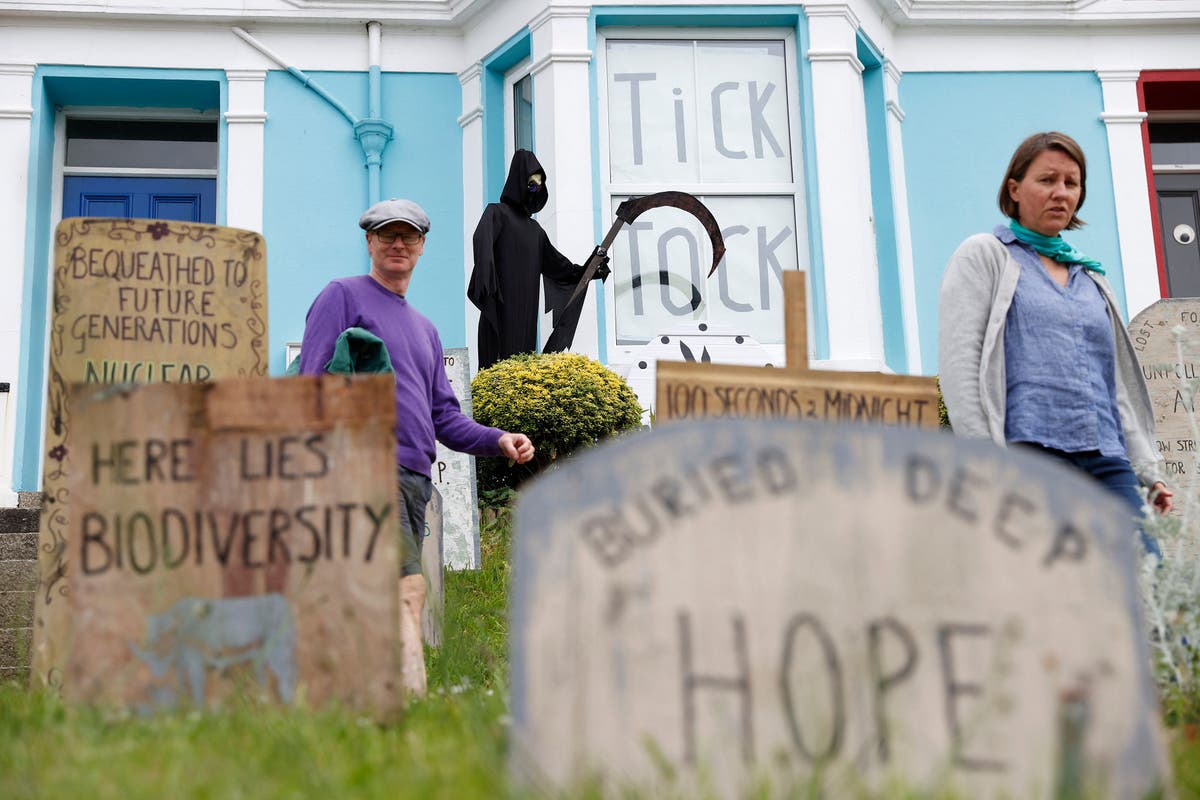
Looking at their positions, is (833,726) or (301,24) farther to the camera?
(301,24)

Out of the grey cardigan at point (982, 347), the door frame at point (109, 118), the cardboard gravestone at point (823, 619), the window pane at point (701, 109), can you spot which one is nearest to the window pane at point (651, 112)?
the window pane at point (701, 109)

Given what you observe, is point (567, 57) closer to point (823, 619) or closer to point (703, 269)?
point (703, 269)

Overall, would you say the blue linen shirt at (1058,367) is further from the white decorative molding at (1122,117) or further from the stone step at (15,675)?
the white decorative molding at (1122,117)

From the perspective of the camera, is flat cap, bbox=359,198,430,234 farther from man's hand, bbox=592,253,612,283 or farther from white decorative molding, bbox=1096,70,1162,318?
white decorative molding, bbox=1096,70,1162,318

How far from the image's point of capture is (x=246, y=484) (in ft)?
8.66

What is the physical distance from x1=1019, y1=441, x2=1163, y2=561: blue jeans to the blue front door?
8.90 metres

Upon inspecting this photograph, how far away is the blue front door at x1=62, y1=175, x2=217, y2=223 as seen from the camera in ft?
35.9

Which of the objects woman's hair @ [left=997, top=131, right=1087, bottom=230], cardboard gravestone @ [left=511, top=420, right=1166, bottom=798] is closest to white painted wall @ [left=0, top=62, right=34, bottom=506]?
woman's hair @ [left=997, top=131, right=1087, bottom=230]

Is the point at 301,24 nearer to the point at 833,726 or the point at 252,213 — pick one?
the point at 252,213

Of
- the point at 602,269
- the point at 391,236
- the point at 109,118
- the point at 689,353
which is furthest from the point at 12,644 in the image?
the point at 109,118

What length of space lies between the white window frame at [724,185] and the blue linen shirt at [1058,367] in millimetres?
5838

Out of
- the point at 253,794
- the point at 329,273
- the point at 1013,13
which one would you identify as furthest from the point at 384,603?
the point at 1013,13

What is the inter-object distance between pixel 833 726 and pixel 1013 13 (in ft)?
33.8

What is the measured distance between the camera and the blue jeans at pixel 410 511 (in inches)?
152
